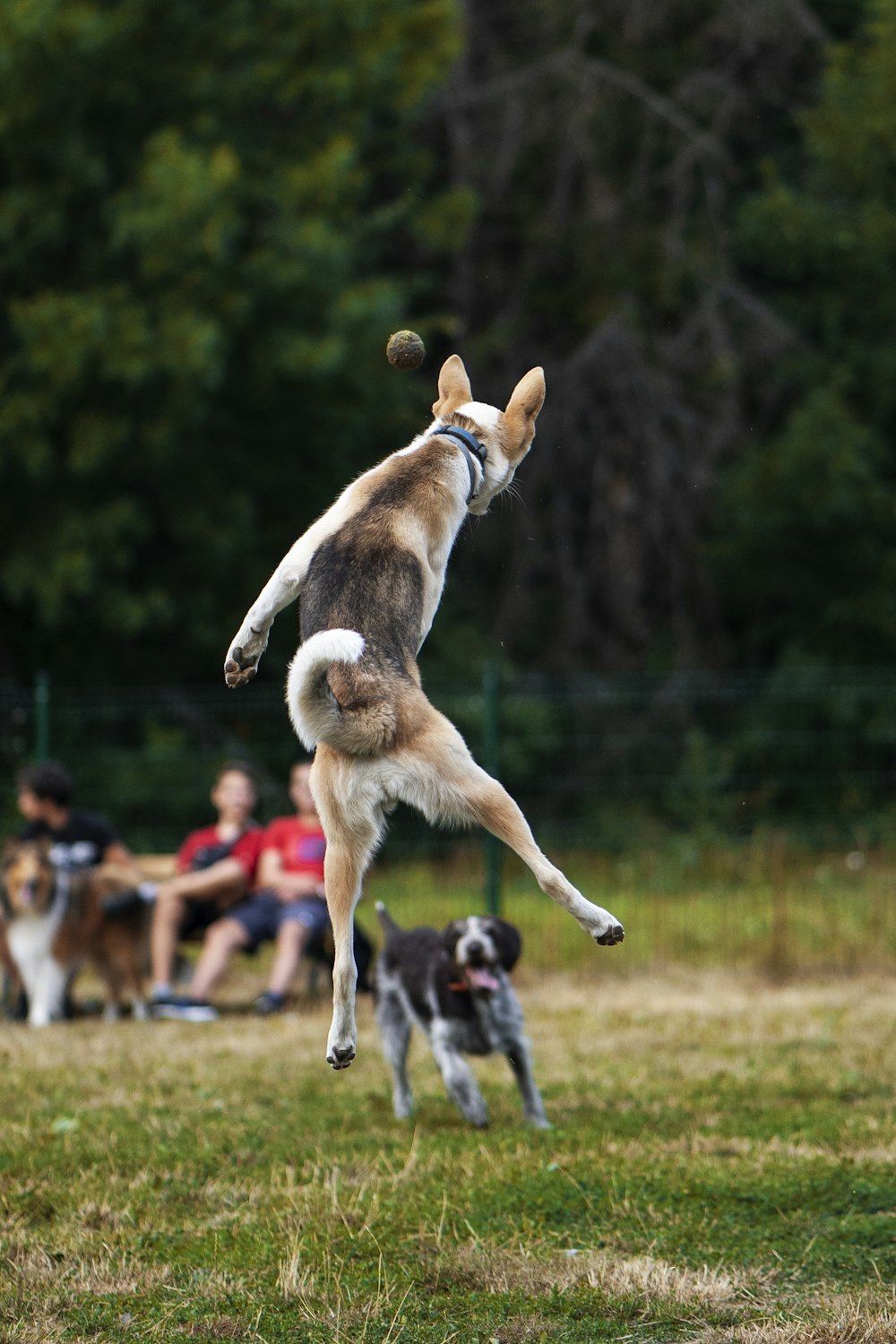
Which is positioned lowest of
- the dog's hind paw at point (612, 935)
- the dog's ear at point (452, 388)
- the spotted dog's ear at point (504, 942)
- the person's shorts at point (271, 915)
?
the dog's hind paw at point (612, 935)

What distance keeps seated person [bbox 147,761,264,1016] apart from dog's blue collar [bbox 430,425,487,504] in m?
6.52

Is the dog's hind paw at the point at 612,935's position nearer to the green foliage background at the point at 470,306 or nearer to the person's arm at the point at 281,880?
the person's arm at the point at 281,880

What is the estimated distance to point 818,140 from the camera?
1811 cm

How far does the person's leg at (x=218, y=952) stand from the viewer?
33.2 feet

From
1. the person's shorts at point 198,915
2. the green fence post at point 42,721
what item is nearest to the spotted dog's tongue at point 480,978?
the person's shorts at point 198,915

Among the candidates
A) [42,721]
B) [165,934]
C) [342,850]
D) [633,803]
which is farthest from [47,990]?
[342,850]

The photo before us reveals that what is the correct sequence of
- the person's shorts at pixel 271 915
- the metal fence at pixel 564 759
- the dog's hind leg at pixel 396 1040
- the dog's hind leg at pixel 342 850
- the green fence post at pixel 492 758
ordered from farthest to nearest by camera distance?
1. the metal fence at pixel 564 759
2. the green fence post at pixel 492 758
3. the person's shorts at pixel 271 915
4. the dog's hind leg at pixel 396 1040
5. the dog's hind leg at pixel 342 850

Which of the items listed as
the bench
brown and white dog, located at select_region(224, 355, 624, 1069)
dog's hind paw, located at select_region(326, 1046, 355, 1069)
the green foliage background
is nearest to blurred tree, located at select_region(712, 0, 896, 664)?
the green foliage background

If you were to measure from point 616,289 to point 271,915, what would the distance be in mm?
11058

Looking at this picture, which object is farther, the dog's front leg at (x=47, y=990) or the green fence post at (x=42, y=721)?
A: the green fence post at (x=42, y=721)

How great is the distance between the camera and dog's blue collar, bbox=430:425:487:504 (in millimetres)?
4211

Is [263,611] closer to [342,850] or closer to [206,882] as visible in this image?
[342,850]

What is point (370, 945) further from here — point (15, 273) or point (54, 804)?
point (15, 273)

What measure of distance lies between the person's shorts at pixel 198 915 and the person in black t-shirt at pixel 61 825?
1.72 ft
